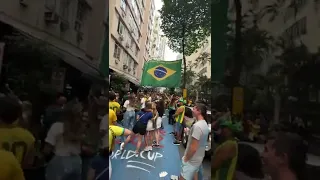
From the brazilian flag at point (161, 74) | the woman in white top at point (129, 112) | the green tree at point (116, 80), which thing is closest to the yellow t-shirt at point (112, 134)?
the green tree at point (116, 80)

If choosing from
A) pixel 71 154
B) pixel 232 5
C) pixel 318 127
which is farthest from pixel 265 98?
pixel 71 154

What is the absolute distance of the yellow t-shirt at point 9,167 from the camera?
0.71 meters

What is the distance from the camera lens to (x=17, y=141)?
0.74 metres

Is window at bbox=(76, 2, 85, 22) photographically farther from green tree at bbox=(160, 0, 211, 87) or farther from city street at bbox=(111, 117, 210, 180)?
city street at bbox=(111, 117, 210, 180)

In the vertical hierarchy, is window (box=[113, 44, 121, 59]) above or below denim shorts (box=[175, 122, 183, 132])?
above

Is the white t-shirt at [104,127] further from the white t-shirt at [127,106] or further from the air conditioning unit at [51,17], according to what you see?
the white t-shirt at [127,106]

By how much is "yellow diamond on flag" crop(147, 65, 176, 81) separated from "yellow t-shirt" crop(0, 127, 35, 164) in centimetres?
143

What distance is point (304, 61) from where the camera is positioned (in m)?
0.76

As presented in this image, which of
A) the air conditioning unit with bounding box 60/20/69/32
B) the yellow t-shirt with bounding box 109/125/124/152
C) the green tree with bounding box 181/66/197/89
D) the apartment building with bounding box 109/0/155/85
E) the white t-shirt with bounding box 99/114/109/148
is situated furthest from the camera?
the green tree with bounding box 181/66/197/89

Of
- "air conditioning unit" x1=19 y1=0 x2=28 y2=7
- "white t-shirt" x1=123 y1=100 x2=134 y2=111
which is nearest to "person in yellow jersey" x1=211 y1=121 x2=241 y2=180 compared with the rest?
"air conditioning unit" x1=19 y1=0 x2=28 y2=7

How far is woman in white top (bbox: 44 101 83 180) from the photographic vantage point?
80 cm

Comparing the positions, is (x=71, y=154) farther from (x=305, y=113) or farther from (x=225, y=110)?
(x=305, y=113)

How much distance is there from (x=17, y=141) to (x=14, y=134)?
21 mm

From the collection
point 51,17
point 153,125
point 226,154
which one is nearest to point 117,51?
point 51,17
